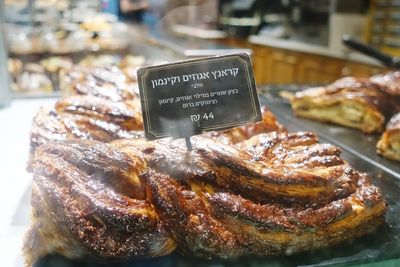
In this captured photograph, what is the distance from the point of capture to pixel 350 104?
3812mm

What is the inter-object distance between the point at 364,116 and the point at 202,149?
86.0 inches

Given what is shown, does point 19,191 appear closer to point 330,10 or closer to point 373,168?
point 373,168

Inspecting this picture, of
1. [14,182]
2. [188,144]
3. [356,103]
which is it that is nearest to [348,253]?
[188,144]

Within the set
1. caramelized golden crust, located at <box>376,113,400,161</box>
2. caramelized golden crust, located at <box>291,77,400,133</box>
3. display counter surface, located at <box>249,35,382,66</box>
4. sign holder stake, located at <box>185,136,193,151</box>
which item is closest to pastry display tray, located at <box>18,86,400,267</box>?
caramelized golden crust, located at <box>376,113,400,161</box>

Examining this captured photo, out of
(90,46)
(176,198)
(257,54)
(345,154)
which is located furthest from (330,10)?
(176,198)

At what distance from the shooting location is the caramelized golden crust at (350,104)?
12.2ft

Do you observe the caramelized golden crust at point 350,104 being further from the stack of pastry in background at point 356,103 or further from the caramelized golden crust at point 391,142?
the caramelized golden crust at point 391,142

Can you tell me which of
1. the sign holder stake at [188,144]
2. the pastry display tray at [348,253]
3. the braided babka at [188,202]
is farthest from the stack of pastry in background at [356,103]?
the sign holder stake at [188,144]

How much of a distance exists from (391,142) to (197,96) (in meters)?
1.72

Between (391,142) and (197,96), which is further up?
(197,96)

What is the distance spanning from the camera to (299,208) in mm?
1880

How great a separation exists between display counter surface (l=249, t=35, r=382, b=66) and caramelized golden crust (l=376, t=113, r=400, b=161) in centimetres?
422

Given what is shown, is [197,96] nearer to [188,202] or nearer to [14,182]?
[188,202]

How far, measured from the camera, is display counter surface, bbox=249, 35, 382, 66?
296 inches
